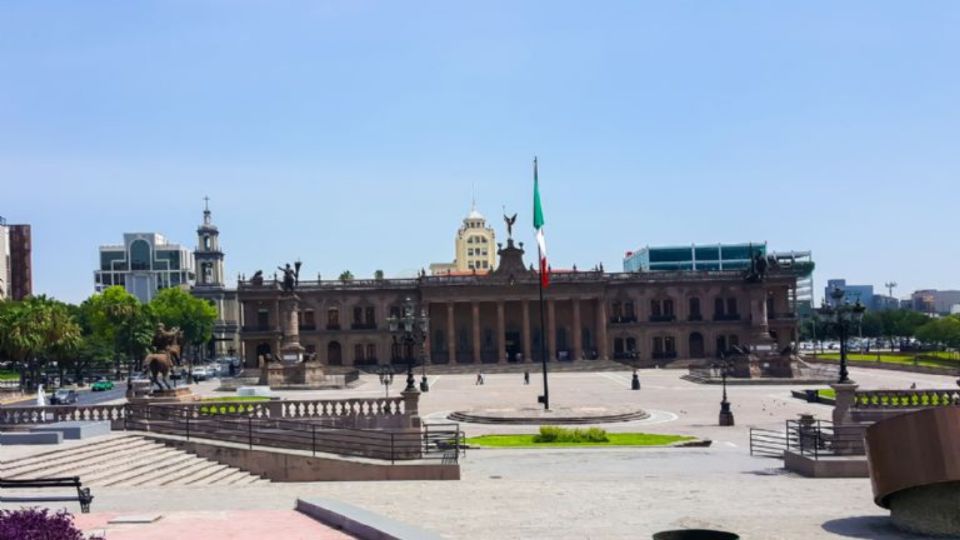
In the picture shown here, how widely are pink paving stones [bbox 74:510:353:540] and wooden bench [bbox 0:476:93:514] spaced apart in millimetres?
393

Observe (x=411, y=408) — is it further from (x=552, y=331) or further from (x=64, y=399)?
(x=552, y=331)

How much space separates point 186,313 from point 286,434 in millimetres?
108829

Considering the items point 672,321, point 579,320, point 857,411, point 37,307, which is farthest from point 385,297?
point 857,411

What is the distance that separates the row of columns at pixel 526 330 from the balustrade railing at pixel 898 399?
7258 centimetres

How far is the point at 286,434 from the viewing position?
92.4ft

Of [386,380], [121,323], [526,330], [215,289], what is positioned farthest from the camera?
[215,289]

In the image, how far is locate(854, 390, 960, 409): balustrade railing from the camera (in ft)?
106

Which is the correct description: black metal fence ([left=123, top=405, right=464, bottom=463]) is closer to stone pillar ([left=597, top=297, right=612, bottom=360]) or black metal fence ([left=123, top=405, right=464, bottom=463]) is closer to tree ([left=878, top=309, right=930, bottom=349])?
stone pillar ([left=597, top=297, right=612, bottom=360])

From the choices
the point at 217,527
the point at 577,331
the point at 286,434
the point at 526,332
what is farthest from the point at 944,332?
the point at 217,527

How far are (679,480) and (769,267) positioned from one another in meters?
87.1

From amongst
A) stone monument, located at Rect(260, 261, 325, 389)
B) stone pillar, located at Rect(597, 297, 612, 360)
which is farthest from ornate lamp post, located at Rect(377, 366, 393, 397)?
stone pillar, located at Rect(597, 297, 612, 360)

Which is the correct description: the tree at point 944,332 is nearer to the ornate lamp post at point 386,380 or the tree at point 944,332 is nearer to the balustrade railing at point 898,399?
the ornate lamp post at point 386,380

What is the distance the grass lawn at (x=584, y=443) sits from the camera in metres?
33.1

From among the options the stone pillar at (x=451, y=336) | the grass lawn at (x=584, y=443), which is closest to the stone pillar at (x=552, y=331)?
the stone pillar at (x=451, y=336)
